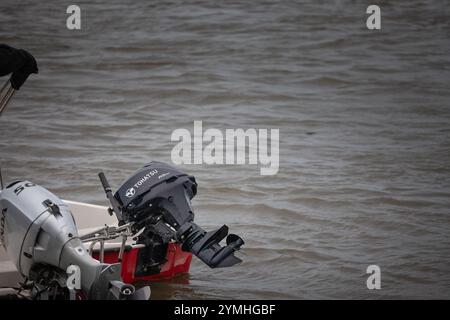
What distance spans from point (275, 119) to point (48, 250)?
5.98 meters

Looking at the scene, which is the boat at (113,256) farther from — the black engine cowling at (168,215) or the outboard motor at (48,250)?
the outboard motor at (48,250)

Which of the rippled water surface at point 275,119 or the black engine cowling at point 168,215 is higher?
the black engine cowling at point 168,215

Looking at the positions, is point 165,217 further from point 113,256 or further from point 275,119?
point 275,119

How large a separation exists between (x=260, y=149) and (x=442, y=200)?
2071 mm

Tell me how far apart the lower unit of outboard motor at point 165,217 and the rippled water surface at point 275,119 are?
1.06 meters

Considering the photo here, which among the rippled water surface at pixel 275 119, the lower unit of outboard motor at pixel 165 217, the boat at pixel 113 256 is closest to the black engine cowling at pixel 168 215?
the lower unit of outboard motor at pixel 165 217

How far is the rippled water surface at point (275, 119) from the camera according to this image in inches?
283

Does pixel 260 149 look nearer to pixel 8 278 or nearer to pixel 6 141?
pixel 6 141

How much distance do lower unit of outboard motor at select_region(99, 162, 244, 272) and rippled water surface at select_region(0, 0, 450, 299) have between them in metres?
1.06

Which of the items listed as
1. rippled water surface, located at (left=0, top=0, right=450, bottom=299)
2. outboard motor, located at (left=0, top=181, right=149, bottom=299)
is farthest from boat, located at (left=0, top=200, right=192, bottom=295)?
outboard motor, located at (left=0, top=181, right=149, bottom=299)

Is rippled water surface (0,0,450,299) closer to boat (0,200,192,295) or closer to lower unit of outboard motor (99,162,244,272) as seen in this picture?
boat (0,200,192,295)

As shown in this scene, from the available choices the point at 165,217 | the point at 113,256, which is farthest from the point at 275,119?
the point at 165,217

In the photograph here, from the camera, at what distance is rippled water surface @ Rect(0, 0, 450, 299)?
23.6ft
